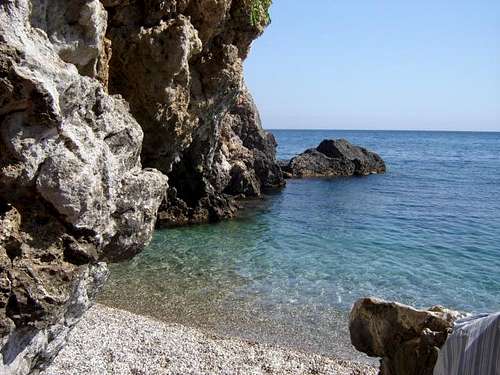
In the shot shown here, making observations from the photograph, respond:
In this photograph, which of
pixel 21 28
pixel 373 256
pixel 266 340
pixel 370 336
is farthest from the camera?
pixel 373 256

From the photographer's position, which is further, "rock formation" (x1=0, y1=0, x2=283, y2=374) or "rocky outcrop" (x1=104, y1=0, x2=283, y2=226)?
"rocky outcrop" (x1=104, y1=0, x2=283, y2=226)

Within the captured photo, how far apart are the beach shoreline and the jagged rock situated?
3.05m

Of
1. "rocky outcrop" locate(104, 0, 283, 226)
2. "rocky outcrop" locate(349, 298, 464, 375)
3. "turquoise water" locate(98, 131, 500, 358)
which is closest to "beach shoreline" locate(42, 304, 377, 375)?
"turquoise water" locate(98, 131, 500, 358)

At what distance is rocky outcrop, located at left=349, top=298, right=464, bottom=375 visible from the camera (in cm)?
646

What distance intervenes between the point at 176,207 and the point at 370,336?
17.4 meters

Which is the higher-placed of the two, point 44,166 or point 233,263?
point 44,166

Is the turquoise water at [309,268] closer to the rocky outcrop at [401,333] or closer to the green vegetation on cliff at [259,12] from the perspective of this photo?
the rocky outcrop at [401,333]

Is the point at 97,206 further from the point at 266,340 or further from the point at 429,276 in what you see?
the point at 429,276

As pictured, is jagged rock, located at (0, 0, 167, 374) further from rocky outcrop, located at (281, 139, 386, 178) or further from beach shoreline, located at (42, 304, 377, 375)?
rocky outcrop, located at (281, 139, 386, 178)

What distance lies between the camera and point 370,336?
7211 mm

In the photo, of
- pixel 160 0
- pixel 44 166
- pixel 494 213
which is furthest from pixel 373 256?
pixel 44 166

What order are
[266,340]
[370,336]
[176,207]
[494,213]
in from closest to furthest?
[370,336] < [266,340] < [176,207] < [494,213]

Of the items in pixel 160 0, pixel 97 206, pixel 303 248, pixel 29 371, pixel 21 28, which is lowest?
pixel 303 248

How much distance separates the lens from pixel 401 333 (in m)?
6.88
